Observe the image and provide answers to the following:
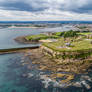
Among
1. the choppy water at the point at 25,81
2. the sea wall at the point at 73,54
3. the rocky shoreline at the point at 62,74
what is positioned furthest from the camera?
the sea wall at the point at 73,54

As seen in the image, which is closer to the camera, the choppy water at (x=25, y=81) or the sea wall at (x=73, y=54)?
the choppy water at (x=25, y=81)

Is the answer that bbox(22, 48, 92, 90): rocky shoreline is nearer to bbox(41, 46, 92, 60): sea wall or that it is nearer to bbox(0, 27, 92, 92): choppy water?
bbox(0, 27, 92, 92): choppy water

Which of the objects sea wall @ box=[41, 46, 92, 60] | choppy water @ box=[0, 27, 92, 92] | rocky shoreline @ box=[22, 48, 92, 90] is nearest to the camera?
choppy water @ box=[0, 27, 92, 92]

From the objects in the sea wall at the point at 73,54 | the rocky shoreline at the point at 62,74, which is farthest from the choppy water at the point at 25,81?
the sea wall at the point at 73,54

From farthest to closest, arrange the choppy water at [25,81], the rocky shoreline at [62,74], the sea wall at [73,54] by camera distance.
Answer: the sea wall at [73,54] → the rocky shoreline at [62,74] → the choppy water at [25,81]

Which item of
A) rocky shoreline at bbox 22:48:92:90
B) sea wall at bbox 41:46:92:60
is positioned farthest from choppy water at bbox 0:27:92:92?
sea wall at bbox 41:46:92:60

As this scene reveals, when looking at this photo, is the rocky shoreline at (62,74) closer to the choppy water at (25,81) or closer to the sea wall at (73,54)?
the choppy water at (25,81)

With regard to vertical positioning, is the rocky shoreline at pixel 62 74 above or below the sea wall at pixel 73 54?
below

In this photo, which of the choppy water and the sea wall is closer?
the choppy water

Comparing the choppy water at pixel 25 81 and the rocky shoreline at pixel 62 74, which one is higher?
the rocky shoreline at pixel 62 74

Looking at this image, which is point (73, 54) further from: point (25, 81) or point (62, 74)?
point (25, 81)

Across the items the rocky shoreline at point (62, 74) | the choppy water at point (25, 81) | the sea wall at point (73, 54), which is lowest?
the choppy water at point (25, 81)
